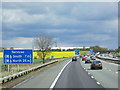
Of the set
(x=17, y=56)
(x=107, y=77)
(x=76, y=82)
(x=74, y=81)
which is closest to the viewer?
(x=76, y=82)

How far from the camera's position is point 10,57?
30266 millimetres

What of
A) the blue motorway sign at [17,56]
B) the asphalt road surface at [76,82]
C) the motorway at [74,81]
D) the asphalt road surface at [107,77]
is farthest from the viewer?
the blue motorway sign at [17,56]

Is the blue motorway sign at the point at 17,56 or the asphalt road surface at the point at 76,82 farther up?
the blue motorway sign at the point at 17,56

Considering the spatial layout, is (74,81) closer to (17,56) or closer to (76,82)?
(76,82)

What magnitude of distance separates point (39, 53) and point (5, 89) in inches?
2942

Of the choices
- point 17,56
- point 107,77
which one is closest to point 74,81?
point 107,77

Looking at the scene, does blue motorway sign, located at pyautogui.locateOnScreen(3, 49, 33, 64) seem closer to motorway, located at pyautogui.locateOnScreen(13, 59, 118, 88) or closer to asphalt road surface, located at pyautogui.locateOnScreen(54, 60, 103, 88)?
motorway, located at pyautogui.locateOnScreen(13, 59, 118, 88)

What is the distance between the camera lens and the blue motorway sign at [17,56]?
99.0 feet

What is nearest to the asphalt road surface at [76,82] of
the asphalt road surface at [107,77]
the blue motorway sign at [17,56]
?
the asphalt road surface at [107,77]

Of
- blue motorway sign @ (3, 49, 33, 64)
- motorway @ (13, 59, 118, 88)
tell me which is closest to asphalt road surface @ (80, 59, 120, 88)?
motorway @ (13, 59, 118, 88)

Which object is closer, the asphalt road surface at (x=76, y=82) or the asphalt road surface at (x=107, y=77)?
the asphalt road surface at (x=76, y=82)

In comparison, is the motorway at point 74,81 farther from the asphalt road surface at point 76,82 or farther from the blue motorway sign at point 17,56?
the blue motorway sign at point 17,56

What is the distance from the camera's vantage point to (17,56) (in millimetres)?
30594

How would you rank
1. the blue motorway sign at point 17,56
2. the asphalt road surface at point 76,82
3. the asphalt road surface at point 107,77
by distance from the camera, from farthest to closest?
the blue motorway sign at point 17,56, the asphalt road surface at point 107,77, the asphalt road surface at point 76,82
